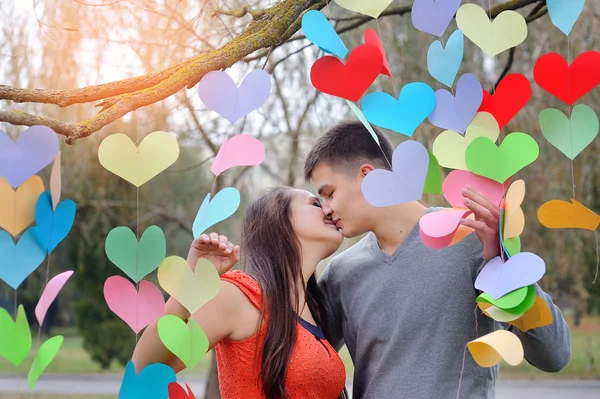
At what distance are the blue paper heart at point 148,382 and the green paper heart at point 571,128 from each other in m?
0.80

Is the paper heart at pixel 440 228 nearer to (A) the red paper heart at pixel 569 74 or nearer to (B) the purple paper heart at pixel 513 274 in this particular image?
(B) the purple paper heart at pixel 513 274

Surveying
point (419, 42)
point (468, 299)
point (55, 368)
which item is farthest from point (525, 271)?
point (55, 368)

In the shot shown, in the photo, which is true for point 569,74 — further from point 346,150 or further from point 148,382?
point 148,382

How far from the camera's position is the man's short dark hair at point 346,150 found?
1.71 meters

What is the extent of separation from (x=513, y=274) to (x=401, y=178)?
26 cm

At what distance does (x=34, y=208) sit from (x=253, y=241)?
679mm

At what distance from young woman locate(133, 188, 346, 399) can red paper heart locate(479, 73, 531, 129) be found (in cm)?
54

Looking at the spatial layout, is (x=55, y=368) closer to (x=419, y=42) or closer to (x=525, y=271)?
(x=419, y=42)

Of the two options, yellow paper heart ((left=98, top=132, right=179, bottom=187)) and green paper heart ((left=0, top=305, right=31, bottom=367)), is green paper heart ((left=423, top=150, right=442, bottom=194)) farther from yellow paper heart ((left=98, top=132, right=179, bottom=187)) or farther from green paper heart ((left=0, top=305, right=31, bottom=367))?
green paper heart ((left=0, top=305, right=31, bottom=367))

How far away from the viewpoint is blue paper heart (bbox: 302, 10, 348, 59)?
126 centimetres

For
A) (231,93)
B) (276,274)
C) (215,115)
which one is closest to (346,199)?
(276,274)

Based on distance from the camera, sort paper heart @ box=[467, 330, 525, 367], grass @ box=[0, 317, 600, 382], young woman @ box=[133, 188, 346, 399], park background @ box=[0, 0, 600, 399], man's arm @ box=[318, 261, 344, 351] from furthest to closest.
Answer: grass @ box=[0, 317, 600, 382]
park background @ box=[0, 0, 600, 399]
man's arm @ box=[318, 261, 344, 351]
young woman @ box=[133, 188, 346, 399]
paper heart @ box=[467, 330, 525, 367]

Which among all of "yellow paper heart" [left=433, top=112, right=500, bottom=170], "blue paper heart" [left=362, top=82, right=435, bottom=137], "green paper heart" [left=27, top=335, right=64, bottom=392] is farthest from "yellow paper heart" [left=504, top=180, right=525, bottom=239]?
"green paper heart" [left=27, top=335, right=64, bottom=392]

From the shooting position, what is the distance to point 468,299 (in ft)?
5.13
